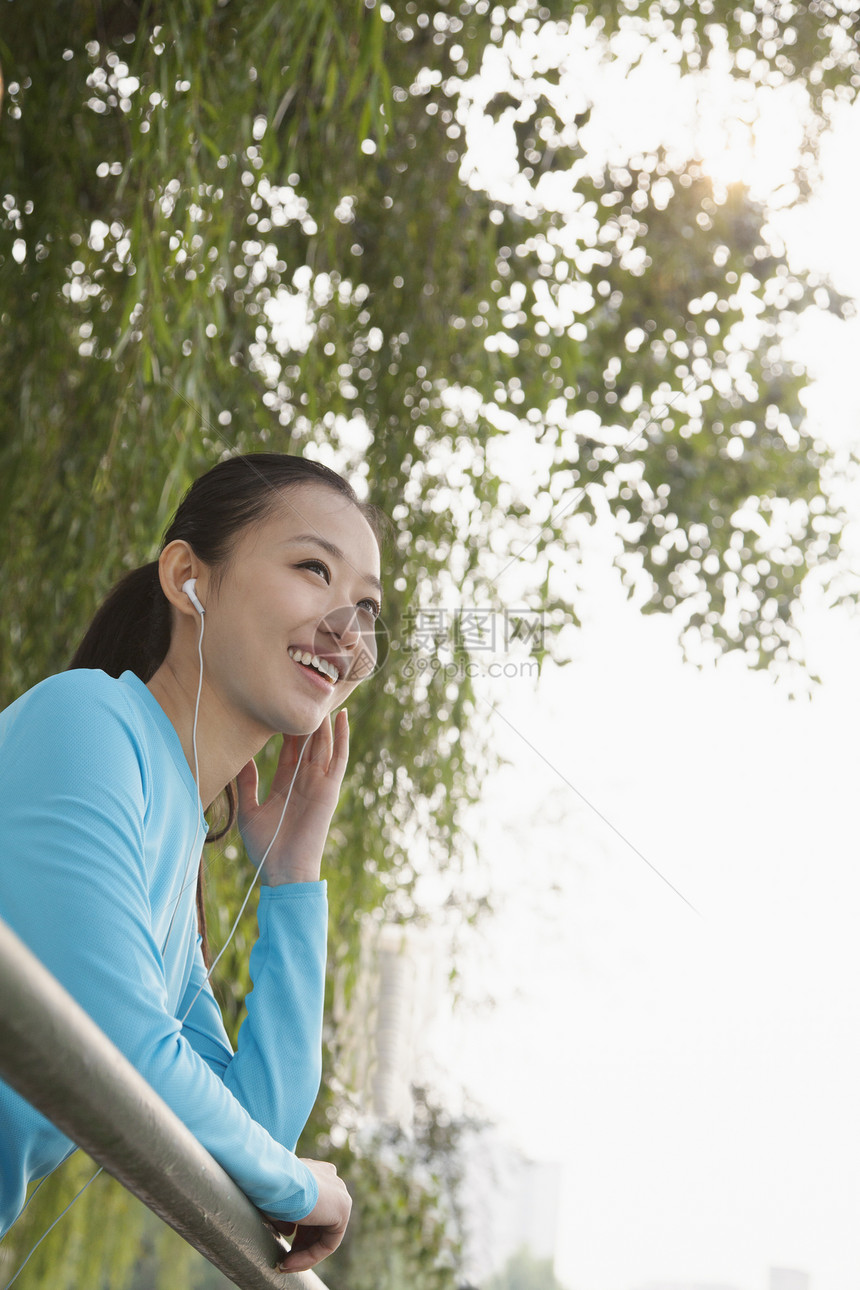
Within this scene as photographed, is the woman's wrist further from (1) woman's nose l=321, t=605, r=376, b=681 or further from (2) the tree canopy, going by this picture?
(2) the tree canopy

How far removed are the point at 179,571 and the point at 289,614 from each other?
101mm

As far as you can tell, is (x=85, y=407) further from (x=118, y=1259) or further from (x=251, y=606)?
(x=118, y=1259)

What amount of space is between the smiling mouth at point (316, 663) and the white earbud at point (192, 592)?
7 cm

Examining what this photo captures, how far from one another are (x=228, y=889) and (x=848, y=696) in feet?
4.99

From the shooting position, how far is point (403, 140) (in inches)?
58.0

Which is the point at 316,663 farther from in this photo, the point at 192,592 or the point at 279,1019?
the point at 279,1019

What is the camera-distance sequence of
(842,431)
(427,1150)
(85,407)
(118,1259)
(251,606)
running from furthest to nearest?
(427,1150)
(842,431)
(118,1259)
(85,407)
(251,606)

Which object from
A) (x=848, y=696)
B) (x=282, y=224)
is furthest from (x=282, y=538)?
(x=848, y=696)

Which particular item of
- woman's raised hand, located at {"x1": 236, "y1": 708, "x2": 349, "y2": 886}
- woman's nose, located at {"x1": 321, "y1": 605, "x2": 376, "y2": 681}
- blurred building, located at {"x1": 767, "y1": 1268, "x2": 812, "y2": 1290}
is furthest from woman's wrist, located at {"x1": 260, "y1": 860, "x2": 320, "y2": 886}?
→ blurred building, located at {"x1": 767, "y1": 1268, "x2": 812, "y2": 1290}

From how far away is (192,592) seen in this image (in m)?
0.68

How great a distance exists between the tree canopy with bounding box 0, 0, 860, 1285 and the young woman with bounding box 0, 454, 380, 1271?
38cm

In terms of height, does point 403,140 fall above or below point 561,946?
above

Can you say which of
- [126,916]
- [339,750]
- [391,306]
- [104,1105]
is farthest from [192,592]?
[391,306]

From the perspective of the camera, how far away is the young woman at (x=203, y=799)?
0.44m
